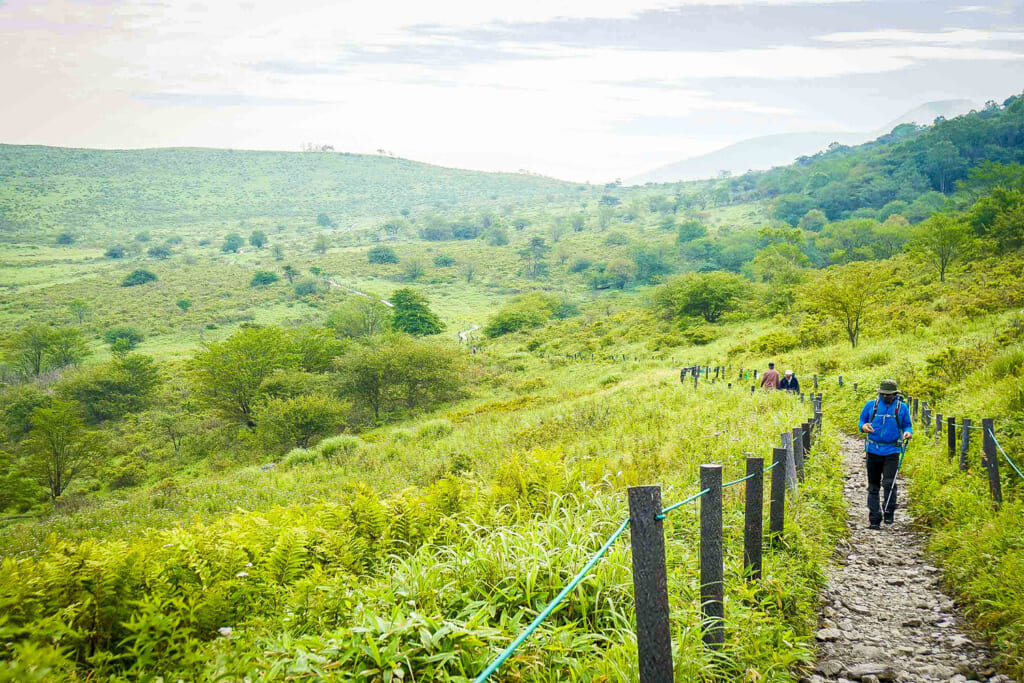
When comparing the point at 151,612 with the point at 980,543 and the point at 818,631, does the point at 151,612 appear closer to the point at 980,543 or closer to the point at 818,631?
the point at 818,631

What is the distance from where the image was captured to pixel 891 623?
478 centimetres

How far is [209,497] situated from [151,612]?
1658cm

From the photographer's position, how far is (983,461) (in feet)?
25.3

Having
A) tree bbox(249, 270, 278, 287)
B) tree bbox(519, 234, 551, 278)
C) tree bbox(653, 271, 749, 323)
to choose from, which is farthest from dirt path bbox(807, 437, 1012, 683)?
tree bbox(519, 234, 551, 278)

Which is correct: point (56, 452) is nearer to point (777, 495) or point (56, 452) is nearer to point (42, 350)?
point (777, 495)

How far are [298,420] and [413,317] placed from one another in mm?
33325

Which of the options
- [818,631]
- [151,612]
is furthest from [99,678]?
[818,631]

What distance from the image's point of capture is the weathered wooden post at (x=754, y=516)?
14.5 ft

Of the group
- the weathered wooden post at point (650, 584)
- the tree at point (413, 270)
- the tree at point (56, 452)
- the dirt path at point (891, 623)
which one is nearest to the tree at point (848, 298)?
the dirt path at point (891, 623)

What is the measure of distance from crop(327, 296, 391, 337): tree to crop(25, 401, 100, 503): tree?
30.8 meters

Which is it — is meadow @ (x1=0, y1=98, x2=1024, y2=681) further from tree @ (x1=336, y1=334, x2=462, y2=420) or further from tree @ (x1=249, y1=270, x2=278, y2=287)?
tree @ (x1=249, y1=270, x2=278, y2=287)

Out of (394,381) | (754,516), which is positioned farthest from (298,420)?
(754,516)

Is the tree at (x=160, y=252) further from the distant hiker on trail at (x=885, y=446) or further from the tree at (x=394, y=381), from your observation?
the distant hiker on trail at (x=885, y=446)

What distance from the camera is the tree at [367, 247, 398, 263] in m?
114
